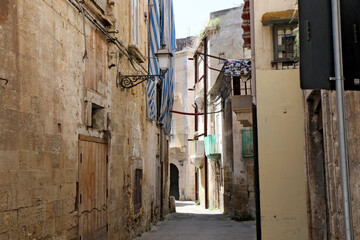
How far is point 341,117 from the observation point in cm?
231

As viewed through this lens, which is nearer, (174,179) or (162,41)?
(162,41)

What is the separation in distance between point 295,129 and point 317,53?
7200 millimetres

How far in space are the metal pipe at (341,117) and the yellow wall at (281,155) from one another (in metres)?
7.03

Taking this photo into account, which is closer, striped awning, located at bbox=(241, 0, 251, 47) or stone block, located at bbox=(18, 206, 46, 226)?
stone block, located at bbox=(18, 206, 46, 226)

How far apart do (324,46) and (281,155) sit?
725 centimetres

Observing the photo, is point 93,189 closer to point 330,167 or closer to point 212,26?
point 330,167

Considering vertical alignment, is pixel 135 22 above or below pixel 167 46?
below

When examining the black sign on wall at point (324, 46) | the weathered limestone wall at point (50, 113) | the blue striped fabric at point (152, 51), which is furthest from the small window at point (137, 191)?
the black sign on wall at point (324, 46)

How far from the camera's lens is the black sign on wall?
95.1 inches

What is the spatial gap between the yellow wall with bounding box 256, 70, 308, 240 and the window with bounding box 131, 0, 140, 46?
448 centimetres

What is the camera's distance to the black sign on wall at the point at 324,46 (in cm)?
242

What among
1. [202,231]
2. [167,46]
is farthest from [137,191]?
[167,46]

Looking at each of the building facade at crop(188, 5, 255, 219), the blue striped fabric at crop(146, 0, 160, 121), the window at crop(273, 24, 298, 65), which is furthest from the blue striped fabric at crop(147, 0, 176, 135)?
the window at crop(273, 24, 298, 65)

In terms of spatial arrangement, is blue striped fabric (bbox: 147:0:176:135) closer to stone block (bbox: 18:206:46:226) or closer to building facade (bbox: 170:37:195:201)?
stone block (bbox: 18:206:46:226)
